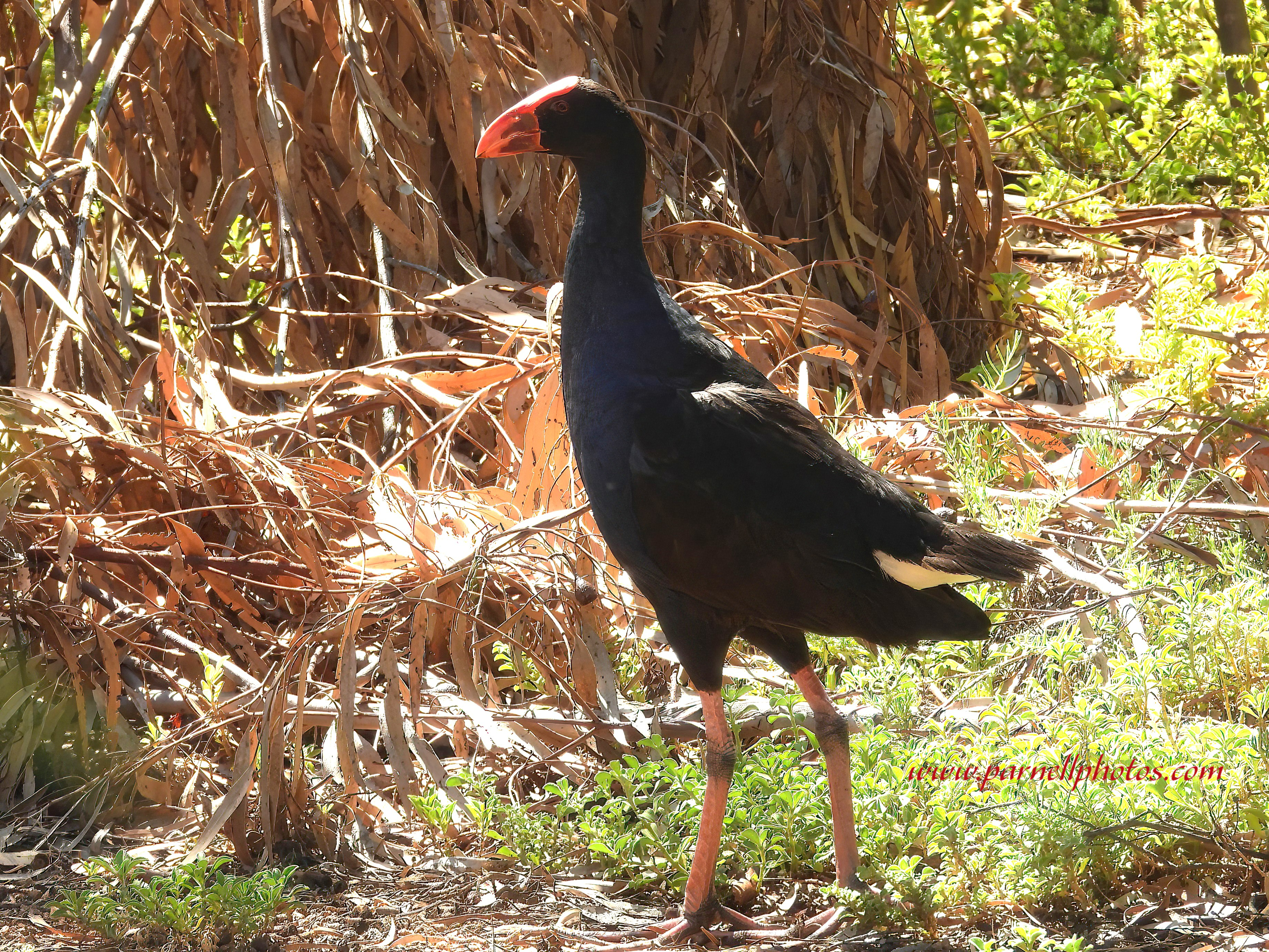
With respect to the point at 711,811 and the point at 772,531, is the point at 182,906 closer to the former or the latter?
the point at 711,811

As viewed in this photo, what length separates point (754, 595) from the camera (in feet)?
8.04

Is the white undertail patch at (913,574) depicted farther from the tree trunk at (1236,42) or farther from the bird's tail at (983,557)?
the tree trunk at (1236,42)

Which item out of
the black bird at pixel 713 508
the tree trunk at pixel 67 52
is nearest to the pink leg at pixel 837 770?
the black bird at pixel 713 508

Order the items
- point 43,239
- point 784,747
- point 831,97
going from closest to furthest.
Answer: point 784,747
point 43,239
point 831,97

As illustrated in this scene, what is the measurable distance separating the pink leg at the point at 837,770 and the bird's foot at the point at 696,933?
0.19 m

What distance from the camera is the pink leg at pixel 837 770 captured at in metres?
2.53

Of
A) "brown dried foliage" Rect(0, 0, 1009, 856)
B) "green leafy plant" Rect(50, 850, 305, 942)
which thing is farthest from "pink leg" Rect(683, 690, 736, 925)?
"green leafy plant" Rect(50, 850, 305, 942)

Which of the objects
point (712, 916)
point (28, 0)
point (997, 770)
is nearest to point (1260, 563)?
point (997, 770)

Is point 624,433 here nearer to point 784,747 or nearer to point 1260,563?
point 784,747

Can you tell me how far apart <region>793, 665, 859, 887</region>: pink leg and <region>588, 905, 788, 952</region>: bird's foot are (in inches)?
7.5

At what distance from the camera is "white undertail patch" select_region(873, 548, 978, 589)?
245 cm

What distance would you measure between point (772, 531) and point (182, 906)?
131 centimetres

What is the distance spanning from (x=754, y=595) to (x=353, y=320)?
2.80 meters

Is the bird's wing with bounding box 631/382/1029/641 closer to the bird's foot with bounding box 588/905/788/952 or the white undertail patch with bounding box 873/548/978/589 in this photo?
the white undertail patch with bounding box 873/548/978/589
